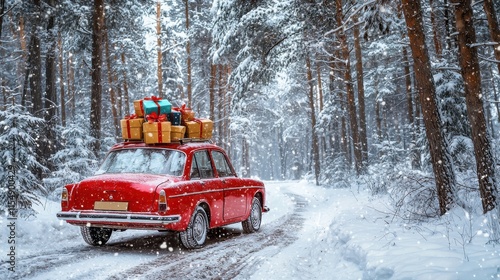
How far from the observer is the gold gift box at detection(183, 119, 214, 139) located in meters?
8.72

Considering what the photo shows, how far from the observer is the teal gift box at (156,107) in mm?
7863

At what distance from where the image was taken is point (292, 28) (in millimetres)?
15062

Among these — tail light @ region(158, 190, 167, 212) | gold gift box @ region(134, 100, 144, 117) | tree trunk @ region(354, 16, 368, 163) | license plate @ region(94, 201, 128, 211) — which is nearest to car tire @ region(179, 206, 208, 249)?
tail light @ region(158, 190, 167, 212)

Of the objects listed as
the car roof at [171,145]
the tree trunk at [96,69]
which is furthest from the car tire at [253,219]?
the tree trunk at [96,69]

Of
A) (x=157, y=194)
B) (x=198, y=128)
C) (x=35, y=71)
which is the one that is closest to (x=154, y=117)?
(x=198, y=128)

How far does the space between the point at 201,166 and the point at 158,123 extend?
121 centimetres

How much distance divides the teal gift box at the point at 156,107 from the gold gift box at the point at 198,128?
0.77 metres

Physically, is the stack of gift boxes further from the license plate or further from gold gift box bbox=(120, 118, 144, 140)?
the license plate

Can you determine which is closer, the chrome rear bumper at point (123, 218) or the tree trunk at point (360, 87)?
the chrome rear bumper at point (123, 218)

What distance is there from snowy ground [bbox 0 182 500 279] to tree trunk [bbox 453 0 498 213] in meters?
0.70

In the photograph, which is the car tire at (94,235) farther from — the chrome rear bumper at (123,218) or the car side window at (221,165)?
the car side window at (221,165)

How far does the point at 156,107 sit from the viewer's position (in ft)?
26.0

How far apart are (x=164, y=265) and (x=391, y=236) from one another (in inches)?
128

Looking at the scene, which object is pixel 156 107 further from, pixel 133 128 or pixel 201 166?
pixel 201 166
